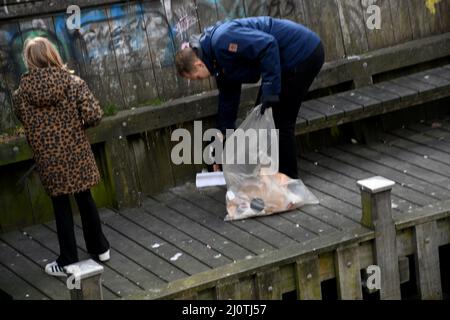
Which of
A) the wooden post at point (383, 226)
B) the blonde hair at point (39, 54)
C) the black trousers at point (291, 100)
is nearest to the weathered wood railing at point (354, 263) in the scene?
the wooden post at point (383, 226)

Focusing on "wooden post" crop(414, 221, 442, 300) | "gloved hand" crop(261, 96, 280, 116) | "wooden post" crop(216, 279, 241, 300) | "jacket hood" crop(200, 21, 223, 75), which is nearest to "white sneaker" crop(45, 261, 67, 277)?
"wooden post" crop(216, 279, 241, 300)

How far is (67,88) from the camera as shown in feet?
22.7

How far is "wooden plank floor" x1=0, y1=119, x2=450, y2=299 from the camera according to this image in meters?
7.07

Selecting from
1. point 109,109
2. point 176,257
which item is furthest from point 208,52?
point 176,257

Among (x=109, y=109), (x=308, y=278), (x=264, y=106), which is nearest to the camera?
(x=308, y=278)

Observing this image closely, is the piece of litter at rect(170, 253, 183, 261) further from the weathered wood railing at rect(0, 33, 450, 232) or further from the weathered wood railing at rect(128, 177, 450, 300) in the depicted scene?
the weathered wood railing at rect(0, 33, 450, 232)

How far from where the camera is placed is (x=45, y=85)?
6848 millimetres

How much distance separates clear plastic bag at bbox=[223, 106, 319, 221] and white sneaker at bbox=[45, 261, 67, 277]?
4.11 feet

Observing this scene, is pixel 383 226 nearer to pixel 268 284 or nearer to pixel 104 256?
pixel 268 284

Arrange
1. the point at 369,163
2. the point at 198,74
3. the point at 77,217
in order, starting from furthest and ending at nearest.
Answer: the point at 369,163
the point at 77,217
the point at 198,74

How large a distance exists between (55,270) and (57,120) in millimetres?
905

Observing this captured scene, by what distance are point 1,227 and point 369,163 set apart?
106 inches

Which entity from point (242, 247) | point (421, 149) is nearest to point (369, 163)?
point (421, 149)

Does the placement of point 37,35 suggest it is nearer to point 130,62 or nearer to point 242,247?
point 130,62
